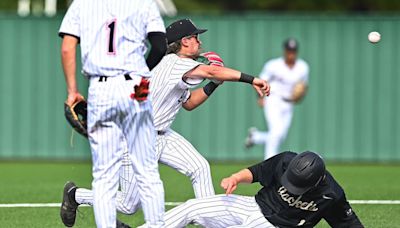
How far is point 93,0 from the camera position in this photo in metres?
6.82

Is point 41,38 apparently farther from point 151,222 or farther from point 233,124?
point 151,222

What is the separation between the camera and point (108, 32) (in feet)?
22.3

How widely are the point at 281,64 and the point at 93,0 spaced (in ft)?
29.7

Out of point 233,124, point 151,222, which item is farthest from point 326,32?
point 151,222

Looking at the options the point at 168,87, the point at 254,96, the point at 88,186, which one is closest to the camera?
the point at 168,87

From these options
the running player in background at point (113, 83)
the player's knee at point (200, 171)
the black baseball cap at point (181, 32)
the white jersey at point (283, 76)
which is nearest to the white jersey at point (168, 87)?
the black baseball cap at point (181, 32)

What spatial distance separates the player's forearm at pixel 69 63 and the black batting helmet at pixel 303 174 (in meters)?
1.57

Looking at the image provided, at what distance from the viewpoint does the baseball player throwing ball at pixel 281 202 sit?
719cm

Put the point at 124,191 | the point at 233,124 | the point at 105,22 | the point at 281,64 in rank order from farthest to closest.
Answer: the point at 233,124 < the point at 281,64 < the point at 124,191 < the point at 105,22

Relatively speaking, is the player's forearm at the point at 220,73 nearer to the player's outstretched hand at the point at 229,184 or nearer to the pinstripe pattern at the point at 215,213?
the player's outstretched hand at the point at 229,184

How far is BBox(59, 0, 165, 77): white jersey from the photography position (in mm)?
6785

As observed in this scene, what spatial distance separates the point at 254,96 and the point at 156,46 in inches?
431

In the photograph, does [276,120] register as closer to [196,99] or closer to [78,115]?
[196,99]

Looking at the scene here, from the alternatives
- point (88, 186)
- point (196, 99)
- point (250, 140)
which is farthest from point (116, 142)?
point (250, 140)
